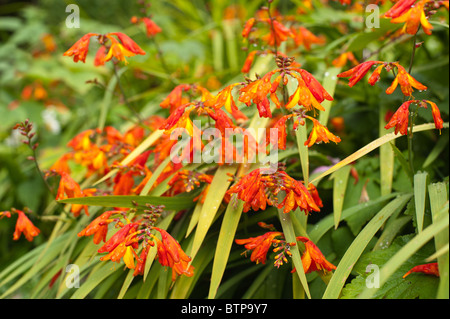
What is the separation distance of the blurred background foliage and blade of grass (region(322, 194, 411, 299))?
0.04 m

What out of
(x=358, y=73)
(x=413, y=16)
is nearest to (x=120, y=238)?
(x=358, y=73)

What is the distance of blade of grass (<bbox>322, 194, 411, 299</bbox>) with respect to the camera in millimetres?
1080

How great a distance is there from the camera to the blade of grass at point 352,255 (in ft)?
3.54

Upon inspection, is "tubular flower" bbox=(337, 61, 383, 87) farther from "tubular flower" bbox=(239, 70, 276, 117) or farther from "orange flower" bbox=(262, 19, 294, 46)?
"orange flower" bbox=(262, 19, 294, 46)

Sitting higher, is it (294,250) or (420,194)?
(420,194)

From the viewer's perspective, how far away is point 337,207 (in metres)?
1.37

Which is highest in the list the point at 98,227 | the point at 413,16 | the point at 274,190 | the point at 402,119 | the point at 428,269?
the point at 413,16

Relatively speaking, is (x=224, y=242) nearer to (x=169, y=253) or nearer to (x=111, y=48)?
(x=169, y=253)

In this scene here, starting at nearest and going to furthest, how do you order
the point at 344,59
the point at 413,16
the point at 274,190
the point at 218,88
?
the point at 413,16 → the point at 274,190 → the point at 344,59 → the point at 218,88

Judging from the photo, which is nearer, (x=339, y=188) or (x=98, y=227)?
(x=98, y=227)

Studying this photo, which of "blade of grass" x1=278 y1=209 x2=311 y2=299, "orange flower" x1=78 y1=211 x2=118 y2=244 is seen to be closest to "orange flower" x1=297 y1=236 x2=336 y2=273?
"blade of grass" x1=278 y1=209 x2=311 y2=299

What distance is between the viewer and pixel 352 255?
1.14 m

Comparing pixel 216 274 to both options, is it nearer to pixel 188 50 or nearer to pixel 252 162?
pixel 252 162

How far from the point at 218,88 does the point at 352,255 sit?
4.66 feet
